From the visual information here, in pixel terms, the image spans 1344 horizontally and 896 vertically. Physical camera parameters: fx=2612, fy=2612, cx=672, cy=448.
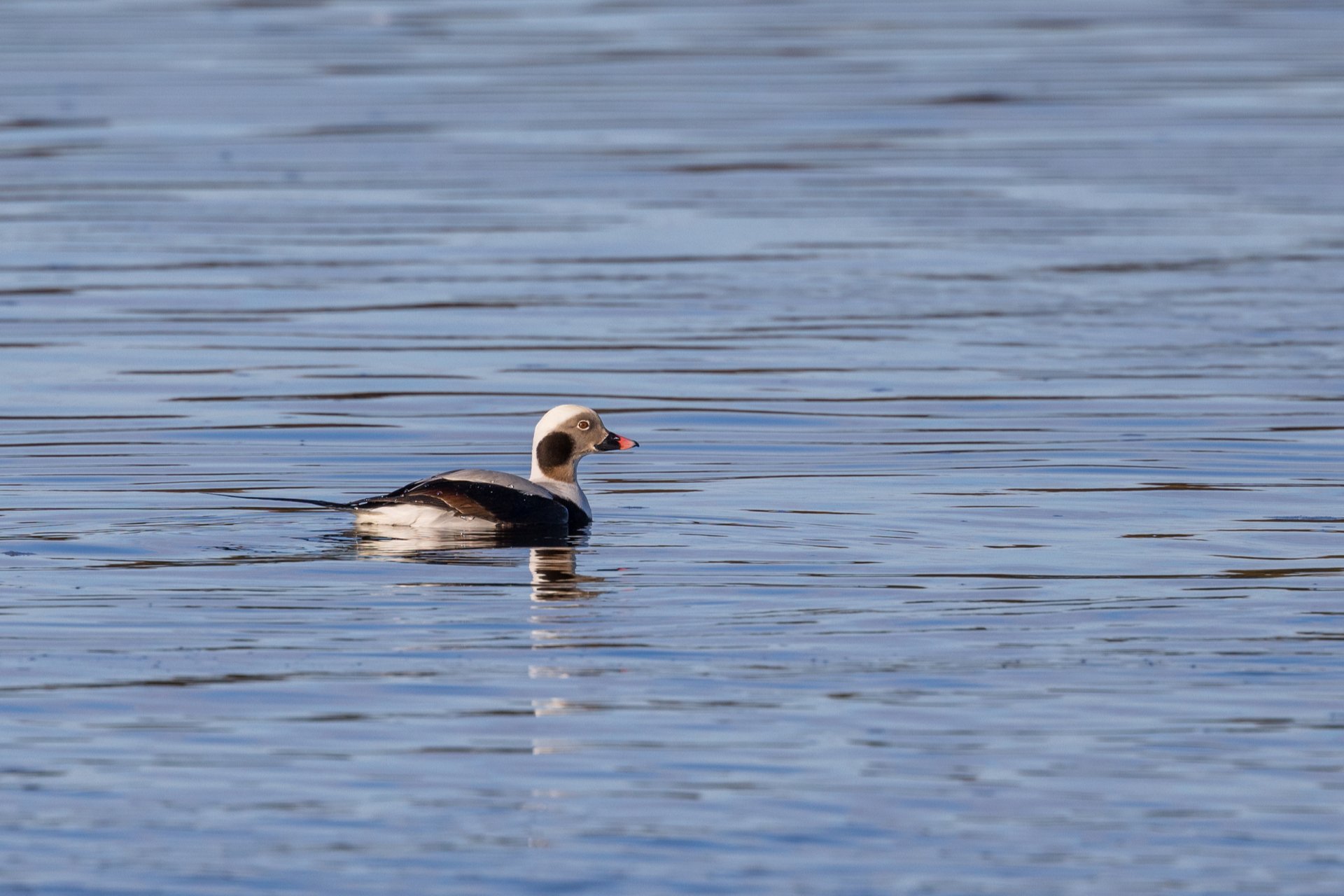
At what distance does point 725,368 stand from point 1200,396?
308 cm

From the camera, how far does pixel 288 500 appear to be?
→ 12422 millimetres

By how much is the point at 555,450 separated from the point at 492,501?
0.92 metres

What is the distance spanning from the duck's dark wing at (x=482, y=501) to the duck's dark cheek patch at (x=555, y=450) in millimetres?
556

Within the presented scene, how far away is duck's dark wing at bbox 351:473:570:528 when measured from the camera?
11734mm

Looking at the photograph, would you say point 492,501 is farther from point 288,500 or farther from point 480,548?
point 288,500

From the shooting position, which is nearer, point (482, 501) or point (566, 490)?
point (482, 501)

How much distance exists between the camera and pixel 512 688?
29.0ft

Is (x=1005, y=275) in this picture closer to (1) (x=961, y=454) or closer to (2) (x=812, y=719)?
(1) (x=961, y=454)

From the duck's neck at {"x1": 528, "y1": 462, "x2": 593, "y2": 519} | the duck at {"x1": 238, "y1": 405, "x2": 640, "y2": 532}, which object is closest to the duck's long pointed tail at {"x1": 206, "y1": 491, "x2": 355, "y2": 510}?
the duck at {"x1": 238, "y1": 405, "x2": 640, "y2": 532}

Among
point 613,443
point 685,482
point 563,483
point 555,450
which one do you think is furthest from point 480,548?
point 685,482

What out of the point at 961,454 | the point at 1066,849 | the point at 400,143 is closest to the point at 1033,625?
the point at 1066,849

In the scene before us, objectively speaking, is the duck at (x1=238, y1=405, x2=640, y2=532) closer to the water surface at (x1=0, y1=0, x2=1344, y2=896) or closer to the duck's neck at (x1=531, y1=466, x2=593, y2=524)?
the duck's neck at (x1=531, y1=466, x2=593, y2=524)

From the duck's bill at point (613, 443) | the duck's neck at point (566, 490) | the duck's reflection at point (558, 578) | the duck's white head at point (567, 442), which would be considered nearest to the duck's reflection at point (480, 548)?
the duck's reflection at point (558, 578)

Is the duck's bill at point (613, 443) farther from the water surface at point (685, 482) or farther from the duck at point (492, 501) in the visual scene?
the water surface at point (685, 482)
